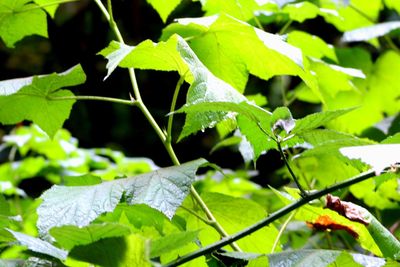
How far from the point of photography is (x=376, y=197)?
2.83 feet

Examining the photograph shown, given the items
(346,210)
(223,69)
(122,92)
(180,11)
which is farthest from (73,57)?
(346,210)

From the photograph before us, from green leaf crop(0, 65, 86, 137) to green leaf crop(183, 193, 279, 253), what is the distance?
17 cm

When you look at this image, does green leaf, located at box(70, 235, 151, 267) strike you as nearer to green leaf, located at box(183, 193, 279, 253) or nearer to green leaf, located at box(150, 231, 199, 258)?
green leaf, located at box(150, 231, 199, 258)

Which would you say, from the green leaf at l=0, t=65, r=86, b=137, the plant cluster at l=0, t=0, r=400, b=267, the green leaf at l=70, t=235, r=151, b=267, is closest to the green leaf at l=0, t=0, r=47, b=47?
the plant cluster at l=0, t=0, r=400, b=267

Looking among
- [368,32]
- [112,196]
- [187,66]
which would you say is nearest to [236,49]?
[187,66]

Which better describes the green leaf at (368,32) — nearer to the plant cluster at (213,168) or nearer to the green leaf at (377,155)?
the plant cluster at (213,168)

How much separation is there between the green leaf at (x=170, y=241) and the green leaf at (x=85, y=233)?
0.07 feet

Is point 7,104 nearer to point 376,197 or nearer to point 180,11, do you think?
point 376,197

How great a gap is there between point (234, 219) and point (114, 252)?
0.23 meters

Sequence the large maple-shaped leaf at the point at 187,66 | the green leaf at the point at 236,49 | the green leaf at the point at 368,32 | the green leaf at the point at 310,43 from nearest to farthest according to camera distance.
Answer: the large maple-shaped leaf at the point at 187,66 < the green leaf at the point at 236,49 < the green leaf at the point at 310,43 < the green leaf at the point at 368,32

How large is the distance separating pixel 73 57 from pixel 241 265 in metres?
2.45

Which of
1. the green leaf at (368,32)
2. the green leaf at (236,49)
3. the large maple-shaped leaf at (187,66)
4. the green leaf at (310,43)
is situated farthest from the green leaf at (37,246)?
the green leaf at (368,32)

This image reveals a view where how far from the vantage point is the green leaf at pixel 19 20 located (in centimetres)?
69

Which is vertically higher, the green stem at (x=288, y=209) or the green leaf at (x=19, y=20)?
the green leaf at (x=19, y=20)
